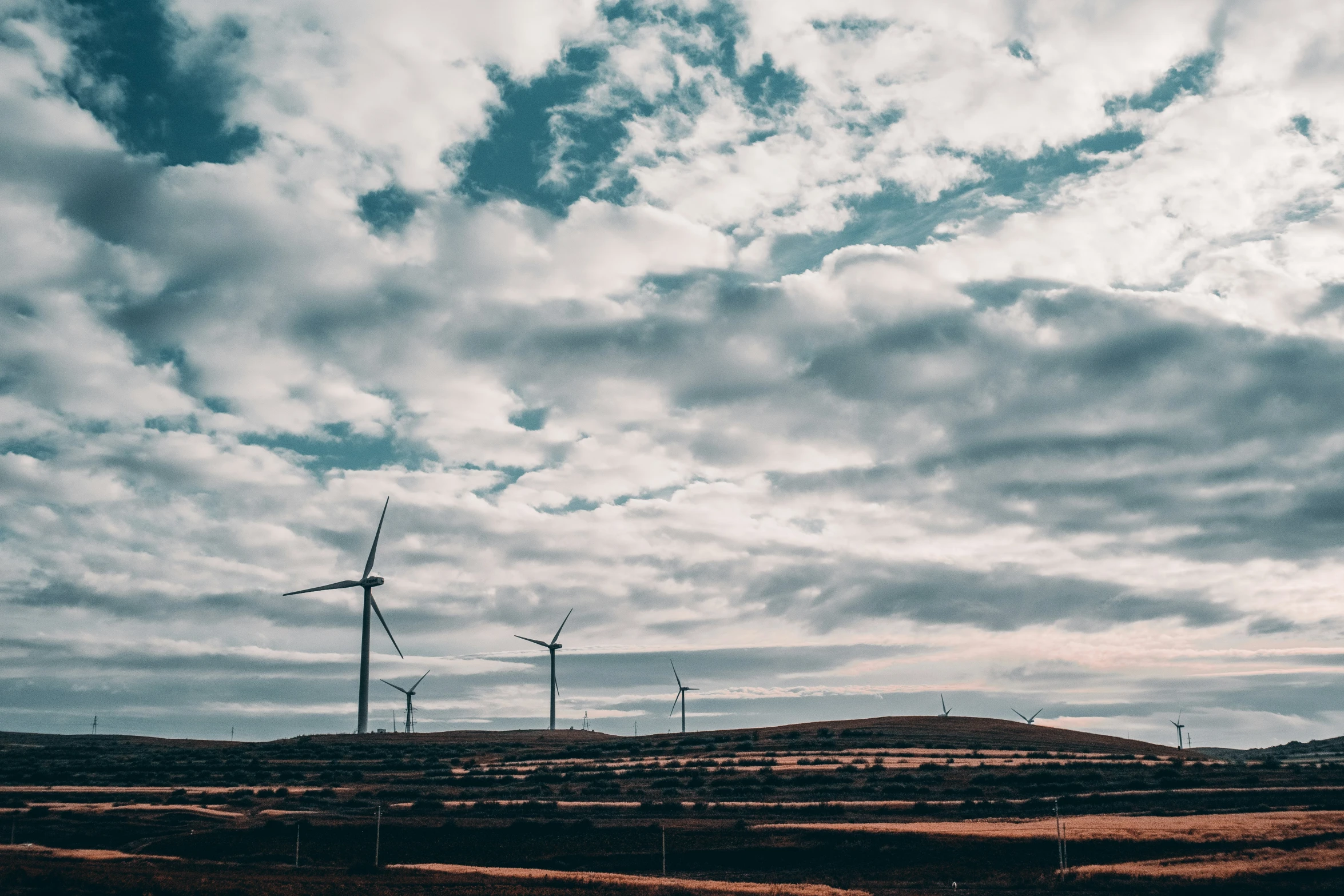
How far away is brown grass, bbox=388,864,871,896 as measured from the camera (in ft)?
201

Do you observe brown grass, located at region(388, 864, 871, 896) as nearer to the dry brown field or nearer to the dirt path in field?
the dry brown field

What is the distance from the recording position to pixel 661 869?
73.1 metres

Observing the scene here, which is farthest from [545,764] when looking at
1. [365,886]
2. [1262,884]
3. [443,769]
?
[1262,884]

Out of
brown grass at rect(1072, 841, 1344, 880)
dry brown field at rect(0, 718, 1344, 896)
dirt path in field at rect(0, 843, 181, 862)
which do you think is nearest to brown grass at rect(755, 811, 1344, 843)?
dry brown field at rect(0, 718, 1344, 896)

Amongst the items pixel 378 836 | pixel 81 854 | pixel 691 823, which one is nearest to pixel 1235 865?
pixel 691 823

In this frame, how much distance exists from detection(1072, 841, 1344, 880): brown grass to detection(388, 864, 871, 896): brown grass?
595 inches

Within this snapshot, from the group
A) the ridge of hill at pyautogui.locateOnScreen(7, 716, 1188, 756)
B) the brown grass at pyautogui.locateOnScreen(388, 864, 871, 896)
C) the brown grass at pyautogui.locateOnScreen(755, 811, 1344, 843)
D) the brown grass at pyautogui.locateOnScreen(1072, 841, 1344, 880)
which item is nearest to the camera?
the brown grass at pyautogui.locateOnScreen(1072, 841, 1344, 880)

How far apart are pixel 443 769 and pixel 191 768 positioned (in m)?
32.8

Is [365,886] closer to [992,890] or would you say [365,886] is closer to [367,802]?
[992,890]

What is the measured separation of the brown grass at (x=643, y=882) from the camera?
201 ft

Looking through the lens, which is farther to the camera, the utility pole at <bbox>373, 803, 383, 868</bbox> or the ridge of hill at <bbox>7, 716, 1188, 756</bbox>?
the ridge of hill at <bbox>7, 716, 1188, 756</bbox>

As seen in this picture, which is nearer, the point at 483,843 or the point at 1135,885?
the point at 1135,885

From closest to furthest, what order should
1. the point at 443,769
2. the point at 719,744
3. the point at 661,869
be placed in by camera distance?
the point at 661,869 < the point at 443,769 < the point at 719,744

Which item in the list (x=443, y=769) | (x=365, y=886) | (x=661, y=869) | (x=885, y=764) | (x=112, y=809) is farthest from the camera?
(x=443, y=769)
